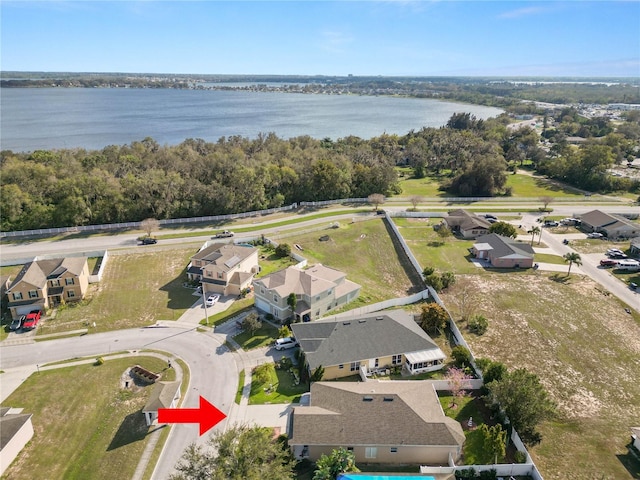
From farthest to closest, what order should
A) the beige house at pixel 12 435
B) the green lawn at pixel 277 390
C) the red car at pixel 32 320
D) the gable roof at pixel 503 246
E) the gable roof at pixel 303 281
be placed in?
the gable roof at pixel 503 246, the gable roof at pixel 303 281, the red car at pixel 32 320, the green lawn at pixel 277 390, the beige house at pixel 12 435

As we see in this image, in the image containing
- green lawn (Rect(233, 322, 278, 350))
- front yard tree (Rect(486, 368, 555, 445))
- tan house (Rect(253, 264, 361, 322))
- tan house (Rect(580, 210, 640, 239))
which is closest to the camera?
front yard tree (Rect(486, 368, 555, 445))

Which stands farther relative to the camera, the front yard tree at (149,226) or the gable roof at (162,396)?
the front yard tree at (149,226)

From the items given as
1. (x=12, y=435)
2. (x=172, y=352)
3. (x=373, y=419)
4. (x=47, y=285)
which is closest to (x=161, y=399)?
(x=172, y=352)

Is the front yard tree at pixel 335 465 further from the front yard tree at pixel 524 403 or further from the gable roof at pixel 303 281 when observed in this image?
the gable roof at pixel 303 281

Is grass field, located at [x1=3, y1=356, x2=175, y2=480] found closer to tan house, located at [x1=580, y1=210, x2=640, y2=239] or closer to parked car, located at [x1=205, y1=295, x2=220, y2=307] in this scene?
parked car, located at [x1=205, y1=295, x2=220, y2=307]

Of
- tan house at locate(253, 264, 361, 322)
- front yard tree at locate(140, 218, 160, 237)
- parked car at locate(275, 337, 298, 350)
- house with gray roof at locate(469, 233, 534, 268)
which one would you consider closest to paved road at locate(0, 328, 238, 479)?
parked car at locate(275, 337, 298, 350)

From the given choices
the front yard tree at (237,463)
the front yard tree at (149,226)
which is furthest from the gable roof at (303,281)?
the front yard tree at (149,226)
